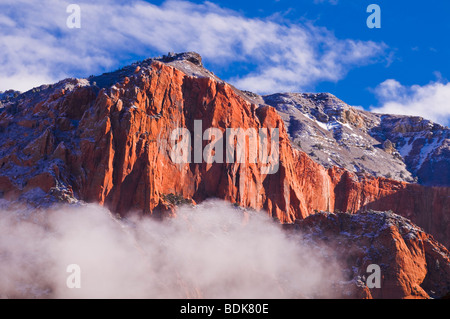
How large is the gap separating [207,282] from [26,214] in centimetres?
2203

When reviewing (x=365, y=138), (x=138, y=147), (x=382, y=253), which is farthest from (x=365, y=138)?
(x=138, y=147)

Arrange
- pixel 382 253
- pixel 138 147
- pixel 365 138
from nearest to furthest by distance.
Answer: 1. pixel 138 147
2. pixel 382 253
3. pixel 365 138

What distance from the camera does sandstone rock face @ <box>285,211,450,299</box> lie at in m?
87.6

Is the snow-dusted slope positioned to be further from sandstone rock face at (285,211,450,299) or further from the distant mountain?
sandstone rock face at (285,211,450,299)

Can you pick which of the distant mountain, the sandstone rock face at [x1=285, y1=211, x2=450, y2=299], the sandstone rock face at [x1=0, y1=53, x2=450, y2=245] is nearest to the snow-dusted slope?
the distant mountain

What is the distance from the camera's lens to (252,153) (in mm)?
103562

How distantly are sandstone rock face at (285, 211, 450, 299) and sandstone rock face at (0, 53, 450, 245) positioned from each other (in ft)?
32.6

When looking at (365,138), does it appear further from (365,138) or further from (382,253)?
(382,253)

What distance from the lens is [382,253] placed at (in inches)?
3585

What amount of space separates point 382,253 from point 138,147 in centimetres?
3352

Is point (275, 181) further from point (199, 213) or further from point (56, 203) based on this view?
point (56, 203)

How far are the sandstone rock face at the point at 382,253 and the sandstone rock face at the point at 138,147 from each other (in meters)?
9.94

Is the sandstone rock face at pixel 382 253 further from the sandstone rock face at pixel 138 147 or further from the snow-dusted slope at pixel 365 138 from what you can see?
the snow-dusted slope at pixel 365 138

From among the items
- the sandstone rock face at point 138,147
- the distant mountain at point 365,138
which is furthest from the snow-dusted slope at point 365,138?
the sandstone rock face at point 138,147
